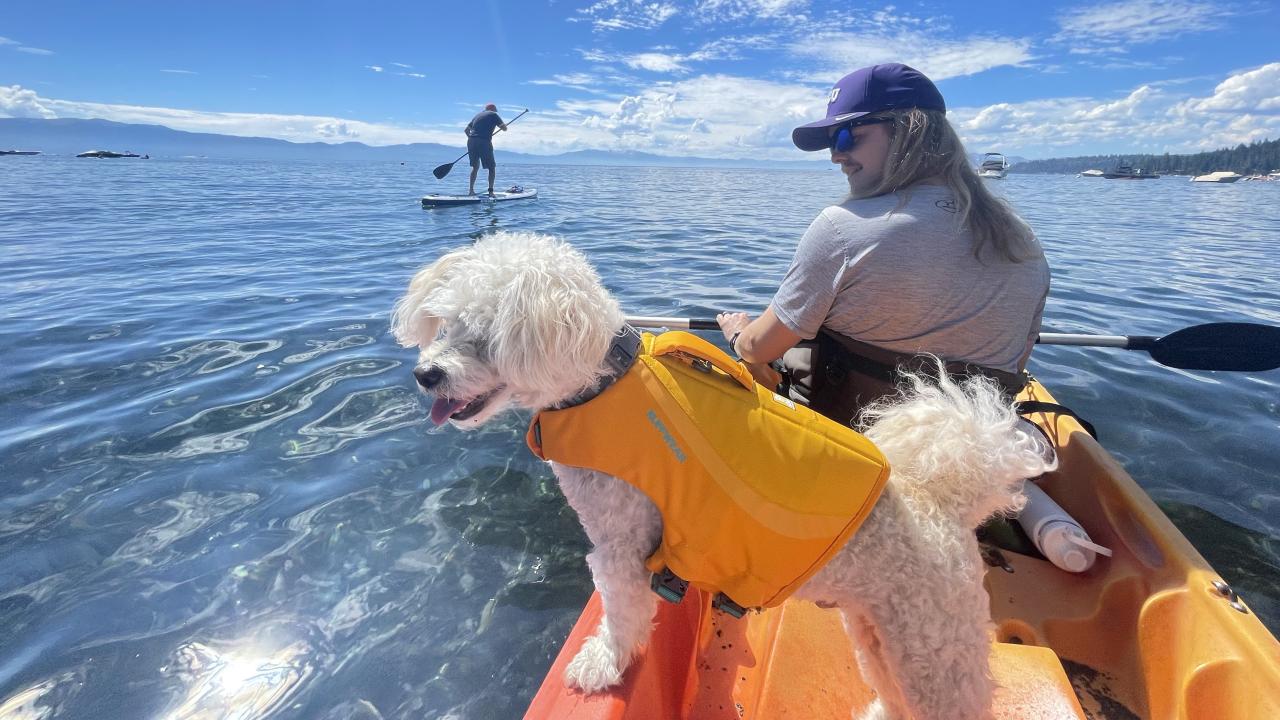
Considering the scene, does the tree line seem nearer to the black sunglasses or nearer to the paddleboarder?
the paddleboarder

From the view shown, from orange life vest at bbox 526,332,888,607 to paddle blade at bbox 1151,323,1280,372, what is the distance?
423 centimetres

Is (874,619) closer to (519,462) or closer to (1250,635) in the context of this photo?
(1250,635)

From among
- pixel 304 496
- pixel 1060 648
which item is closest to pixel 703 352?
pixel 1060 648

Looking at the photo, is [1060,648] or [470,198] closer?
[1060,648]

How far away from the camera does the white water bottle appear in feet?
9.24

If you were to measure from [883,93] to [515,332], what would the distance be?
223 cm

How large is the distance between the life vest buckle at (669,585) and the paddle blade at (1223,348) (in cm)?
454

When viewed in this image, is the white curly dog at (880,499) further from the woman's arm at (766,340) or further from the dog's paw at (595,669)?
the woman's arm at (766,340)

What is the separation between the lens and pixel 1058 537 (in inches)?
112

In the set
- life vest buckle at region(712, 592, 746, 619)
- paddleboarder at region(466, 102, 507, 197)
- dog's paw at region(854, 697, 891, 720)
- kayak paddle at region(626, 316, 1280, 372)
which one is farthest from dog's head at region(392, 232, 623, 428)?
paddleboarder at region(466, 102, 507, 197)

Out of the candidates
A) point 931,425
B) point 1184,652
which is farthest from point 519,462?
point 1184,652

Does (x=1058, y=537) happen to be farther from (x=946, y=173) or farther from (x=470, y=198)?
(x=470, y=198)

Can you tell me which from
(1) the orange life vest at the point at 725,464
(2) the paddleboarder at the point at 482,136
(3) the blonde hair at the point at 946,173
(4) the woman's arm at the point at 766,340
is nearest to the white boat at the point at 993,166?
(3) the blonde hair at the point at 946,173

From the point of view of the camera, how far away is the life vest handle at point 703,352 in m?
2.10
